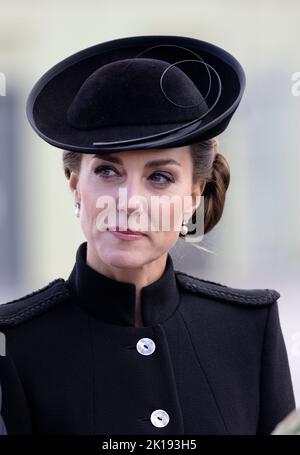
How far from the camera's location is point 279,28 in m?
7.30

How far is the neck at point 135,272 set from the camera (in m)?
2.35

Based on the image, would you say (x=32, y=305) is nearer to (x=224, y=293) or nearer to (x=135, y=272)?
(x=135, y=272)

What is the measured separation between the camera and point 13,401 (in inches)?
87.1

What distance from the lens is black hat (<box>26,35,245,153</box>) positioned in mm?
2303

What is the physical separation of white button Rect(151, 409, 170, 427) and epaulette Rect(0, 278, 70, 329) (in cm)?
33

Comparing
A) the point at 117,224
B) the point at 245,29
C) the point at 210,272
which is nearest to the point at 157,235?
the point at 117,224

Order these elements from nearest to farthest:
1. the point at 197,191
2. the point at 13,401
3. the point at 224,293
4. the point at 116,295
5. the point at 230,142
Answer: the point at 13,401
the point at 116,295
the point at 197,191
the point at 224,293
the point at 230,142

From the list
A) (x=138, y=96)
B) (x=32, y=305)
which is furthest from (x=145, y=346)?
(x=138, y=96)

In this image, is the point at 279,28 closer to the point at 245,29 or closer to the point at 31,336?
the point at 245,29

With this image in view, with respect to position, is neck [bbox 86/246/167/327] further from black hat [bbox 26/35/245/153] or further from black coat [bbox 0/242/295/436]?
black hat [bbox 26/35/245/153]

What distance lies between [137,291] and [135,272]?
0.05 metres

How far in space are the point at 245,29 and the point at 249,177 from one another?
98cm

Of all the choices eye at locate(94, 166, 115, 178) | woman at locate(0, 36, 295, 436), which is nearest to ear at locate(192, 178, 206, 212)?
woman at locate(0, 36, 295, 436)

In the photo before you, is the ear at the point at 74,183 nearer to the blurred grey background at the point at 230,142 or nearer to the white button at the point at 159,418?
the white button at the point at 159,418
